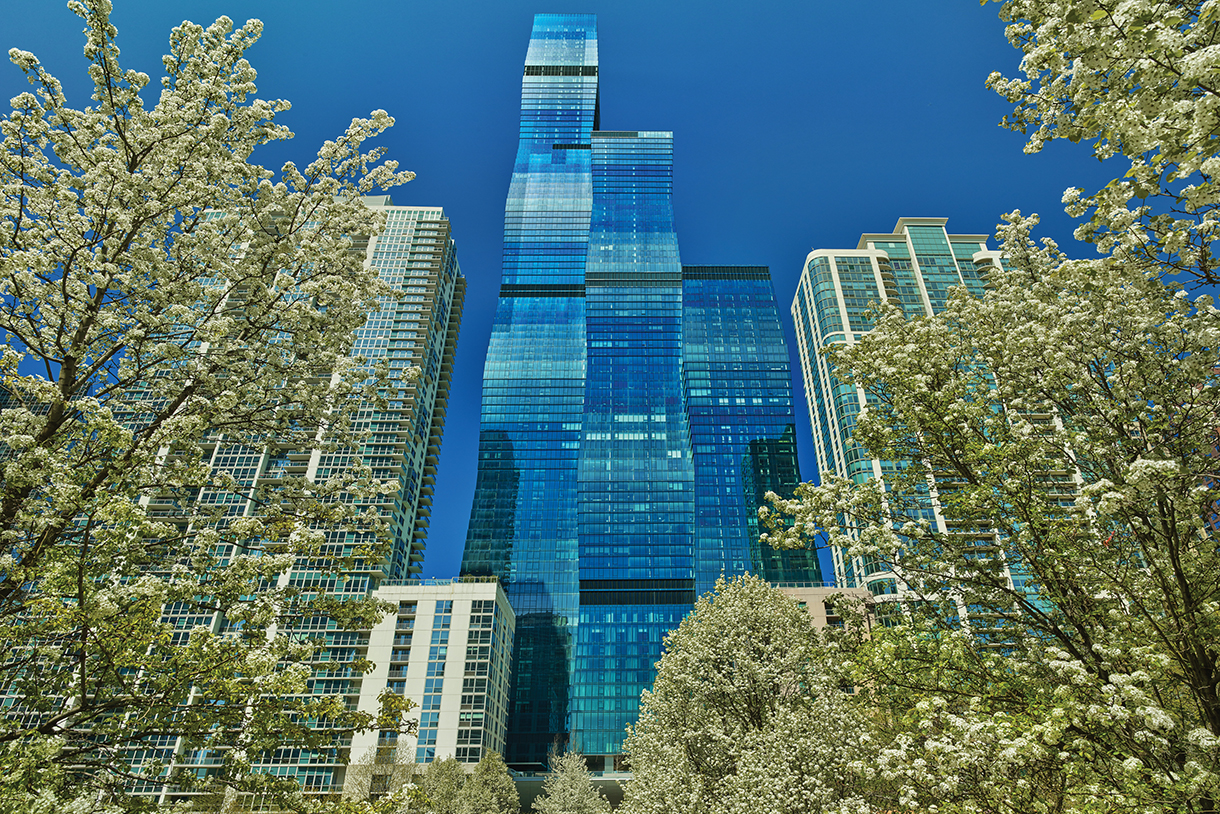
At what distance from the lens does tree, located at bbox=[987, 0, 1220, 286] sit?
5.44 m

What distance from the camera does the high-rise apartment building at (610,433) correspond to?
5266 inches

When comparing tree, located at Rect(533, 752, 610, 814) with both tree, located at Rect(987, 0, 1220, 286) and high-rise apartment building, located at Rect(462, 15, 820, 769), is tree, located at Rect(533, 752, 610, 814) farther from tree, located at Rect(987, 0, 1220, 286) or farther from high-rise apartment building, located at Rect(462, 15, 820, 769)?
high-rise apartment building, located at Rect(462, 15, 820, 769)

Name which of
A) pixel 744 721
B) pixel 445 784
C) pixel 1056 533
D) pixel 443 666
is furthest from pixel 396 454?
pixel 1056 533

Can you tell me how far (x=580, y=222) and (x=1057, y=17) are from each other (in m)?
187

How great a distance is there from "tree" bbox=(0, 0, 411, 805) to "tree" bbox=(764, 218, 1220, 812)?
8.43 metres

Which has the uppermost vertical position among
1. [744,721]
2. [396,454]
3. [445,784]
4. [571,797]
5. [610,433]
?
[610,433]

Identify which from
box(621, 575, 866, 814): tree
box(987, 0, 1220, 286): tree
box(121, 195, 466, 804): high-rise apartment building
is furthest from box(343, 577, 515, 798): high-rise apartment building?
box(987, 0, 1220, 286): tree

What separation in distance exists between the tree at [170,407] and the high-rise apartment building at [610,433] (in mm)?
126206

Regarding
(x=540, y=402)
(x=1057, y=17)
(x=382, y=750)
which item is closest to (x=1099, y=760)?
(x=1057, y=17)

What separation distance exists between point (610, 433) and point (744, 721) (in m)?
136

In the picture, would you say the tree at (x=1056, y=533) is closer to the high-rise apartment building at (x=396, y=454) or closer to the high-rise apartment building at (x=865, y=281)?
the high-rise apartment building at (x=396, y=454)

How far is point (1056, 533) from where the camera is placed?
931 cm

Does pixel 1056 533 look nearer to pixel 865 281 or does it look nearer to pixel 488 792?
pixel 488 792

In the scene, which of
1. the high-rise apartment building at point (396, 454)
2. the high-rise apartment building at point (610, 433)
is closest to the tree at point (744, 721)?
the high-rise apartment building at point (396, 454)
